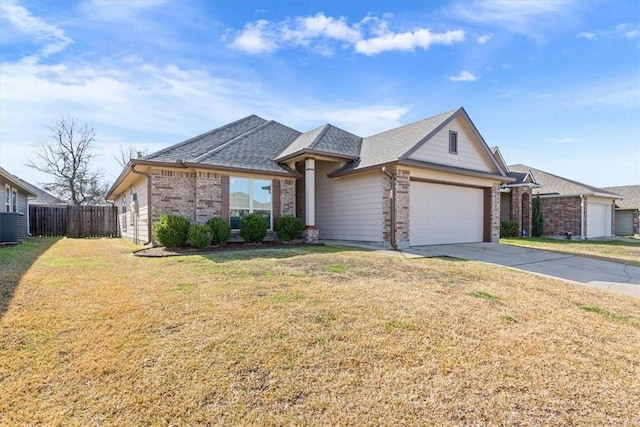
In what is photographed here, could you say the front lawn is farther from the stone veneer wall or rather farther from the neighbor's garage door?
the neighbor's garage door

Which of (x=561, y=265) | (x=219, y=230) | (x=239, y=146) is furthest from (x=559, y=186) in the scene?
(x=219, y=230)

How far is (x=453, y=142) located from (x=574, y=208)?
46.9 ft

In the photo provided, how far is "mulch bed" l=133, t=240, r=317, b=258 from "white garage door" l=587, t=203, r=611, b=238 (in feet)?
68.7

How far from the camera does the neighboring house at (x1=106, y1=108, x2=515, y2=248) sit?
37.5 feet

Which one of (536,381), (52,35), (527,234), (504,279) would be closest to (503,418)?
(536,381)

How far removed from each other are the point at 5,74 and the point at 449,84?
1507cm

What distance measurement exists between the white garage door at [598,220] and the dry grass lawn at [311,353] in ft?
69.5

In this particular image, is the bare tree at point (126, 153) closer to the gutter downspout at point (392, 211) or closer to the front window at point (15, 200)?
the front window at point (15, 200)

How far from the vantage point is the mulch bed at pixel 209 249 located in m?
9.51

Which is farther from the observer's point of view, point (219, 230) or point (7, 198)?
point (7, 198)

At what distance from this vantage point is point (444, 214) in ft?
43.6

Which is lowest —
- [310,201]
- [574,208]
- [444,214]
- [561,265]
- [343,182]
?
[561,265]

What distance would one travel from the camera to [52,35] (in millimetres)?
9117

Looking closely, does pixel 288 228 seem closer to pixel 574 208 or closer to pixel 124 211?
pixel 124 211
